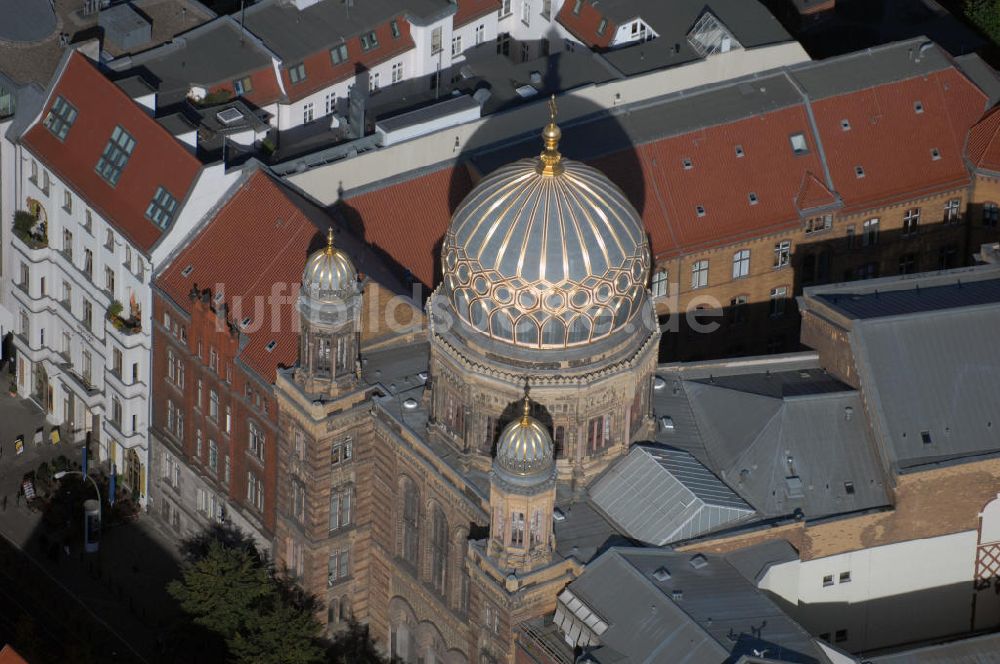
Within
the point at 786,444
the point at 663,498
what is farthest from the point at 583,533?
the point at 786,444

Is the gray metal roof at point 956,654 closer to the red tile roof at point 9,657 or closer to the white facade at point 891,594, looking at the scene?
the white facade at point 891,594

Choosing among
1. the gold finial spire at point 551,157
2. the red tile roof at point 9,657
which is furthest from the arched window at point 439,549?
the red tile roof at point 9,657

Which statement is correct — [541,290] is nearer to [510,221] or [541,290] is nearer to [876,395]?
[510,221]

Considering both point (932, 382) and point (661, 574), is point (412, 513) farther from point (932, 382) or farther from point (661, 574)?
point (932, 382)

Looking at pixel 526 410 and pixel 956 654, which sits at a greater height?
pixel 526 410

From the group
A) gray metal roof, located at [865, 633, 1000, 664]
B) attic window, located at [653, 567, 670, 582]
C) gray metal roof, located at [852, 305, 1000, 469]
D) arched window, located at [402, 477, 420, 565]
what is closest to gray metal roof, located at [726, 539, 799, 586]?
attic window, located at [653, 567, 670, 582]
